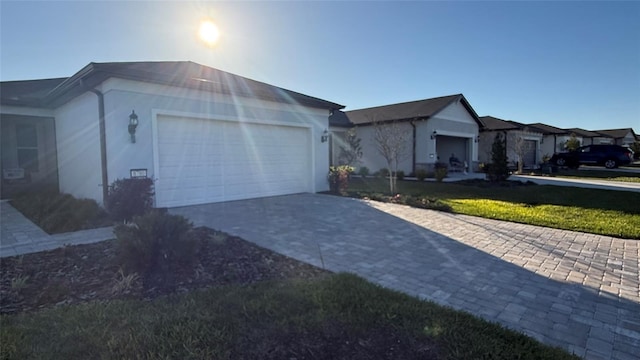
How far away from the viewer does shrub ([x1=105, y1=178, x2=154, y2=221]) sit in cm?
706

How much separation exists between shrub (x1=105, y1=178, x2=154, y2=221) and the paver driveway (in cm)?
117

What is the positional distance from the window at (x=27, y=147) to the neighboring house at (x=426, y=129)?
14316 mm

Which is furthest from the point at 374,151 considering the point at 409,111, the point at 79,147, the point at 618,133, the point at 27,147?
the point at 618,133

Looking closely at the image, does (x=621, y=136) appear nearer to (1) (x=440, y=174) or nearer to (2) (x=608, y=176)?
(2) (x=608, y=176)

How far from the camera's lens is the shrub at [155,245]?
13.1 feet

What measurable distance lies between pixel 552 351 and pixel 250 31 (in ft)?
29.3

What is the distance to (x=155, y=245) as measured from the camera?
4.08m

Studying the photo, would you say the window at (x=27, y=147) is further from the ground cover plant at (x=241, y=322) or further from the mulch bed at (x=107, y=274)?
the ground cover plant at (x=241, y=322)

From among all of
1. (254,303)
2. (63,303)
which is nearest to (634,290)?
(254,303)

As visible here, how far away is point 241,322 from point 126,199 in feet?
18.6

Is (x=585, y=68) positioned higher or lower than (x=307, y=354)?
higher

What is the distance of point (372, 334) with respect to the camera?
2.56m

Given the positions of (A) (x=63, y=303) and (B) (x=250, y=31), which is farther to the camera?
(B) (x=250, y=31)

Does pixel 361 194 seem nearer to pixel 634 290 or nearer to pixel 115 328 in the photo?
pixel 634 290
